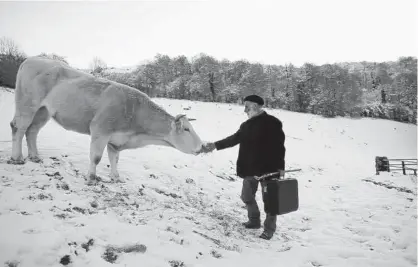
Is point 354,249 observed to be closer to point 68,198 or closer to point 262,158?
point 262,158

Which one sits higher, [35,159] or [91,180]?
[35,159]

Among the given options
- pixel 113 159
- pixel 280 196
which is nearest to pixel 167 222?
pixel 280 196

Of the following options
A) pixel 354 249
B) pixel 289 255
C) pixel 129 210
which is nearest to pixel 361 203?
pixel 354 249

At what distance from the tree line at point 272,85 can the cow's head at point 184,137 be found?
137 feet

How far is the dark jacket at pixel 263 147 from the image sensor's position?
174 inches

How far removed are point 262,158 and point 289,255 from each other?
4.99 ft

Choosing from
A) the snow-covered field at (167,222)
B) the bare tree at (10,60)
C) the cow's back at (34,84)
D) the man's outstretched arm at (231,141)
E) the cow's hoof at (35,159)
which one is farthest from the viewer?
the bare tree at (10,60)

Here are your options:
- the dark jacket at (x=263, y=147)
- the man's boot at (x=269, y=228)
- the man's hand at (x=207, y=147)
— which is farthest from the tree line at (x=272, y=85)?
the man's boot at (x=269, y=228)

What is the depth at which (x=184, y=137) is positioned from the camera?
17.7 feet

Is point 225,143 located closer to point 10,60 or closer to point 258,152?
point 258,152

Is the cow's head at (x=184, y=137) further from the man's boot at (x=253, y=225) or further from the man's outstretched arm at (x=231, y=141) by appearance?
the man's boot at (x=253, y=225)

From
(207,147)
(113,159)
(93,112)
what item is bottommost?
(113,159)

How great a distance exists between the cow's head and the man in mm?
1104

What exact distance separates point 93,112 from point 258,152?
3.24 m
